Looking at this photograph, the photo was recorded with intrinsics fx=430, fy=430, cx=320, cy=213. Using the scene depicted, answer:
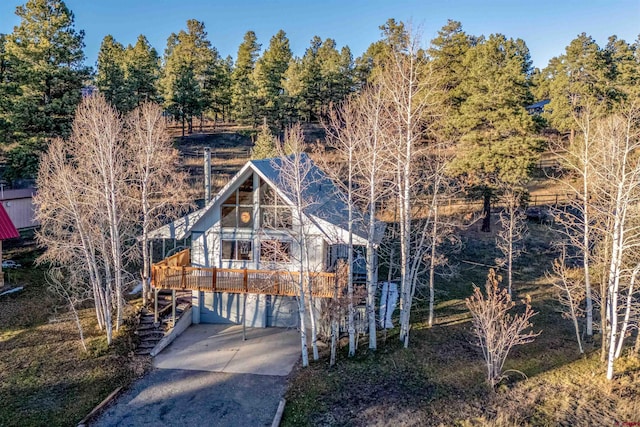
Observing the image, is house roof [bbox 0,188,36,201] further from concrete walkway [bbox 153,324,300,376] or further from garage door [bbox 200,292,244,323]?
concrete walkway [bbox 153,324,300,376]

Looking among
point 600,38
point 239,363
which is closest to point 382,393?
point 239,363

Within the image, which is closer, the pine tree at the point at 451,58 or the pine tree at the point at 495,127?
the pine tree at the point at 495,127

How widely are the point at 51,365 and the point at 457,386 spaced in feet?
37.6

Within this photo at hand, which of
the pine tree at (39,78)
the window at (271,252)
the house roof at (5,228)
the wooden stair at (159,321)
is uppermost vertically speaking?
the pine tree at (39,78)

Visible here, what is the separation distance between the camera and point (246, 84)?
4272cm

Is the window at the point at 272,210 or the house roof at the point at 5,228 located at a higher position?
the window at the point at 272,210

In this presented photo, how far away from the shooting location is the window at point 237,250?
52.5 feet

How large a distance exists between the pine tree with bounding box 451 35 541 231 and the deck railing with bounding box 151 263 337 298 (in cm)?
1511

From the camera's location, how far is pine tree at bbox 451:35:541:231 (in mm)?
24406

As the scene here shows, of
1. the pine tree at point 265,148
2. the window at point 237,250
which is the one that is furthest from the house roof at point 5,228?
the pine tree at point 265,148

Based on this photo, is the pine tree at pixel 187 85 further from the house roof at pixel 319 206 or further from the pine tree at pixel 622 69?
the pine tree at pixel 622 69

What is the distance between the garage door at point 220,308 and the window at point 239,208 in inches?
113

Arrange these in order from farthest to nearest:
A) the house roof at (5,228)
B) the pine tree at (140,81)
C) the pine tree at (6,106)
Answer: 1. the pine tree at (140,81)
2. the pine tree at (6,106)
3. the house roof at (5,228)

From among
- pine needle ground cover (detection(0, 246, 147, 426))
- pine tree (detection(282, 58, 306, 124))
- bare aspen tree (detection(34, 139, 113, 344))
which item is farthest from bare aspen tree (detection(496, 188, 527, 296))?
pine tree (detection(282, 58, 306, 124))
